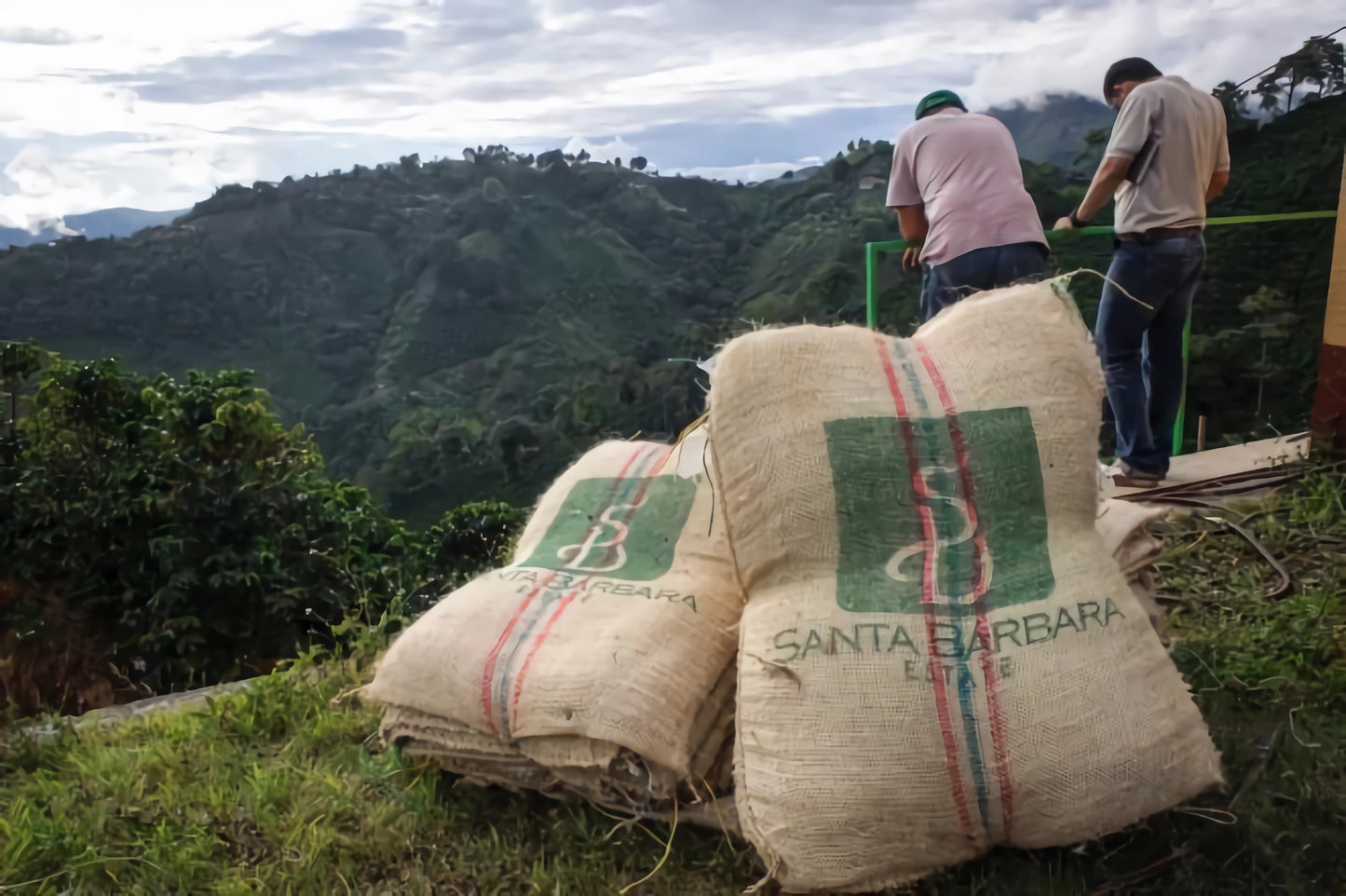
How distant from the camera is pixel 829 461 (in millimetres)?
1510

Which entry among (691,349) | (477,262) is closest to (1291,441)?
(691,349)

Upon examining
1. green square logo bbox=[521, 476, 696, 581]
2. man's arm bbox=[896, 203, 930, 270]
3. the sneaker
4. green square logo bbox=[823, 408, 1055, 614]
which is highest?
man's arm bbox=[896, 203, 930, 270]

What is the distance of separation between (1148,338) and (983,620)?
1.91m

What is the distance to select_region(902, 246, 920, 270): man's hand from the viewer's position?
2873mm

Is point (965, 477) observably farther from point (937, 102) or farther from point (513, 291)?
point (513, 291)

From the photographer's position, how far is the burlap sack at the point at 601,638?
5.13ft

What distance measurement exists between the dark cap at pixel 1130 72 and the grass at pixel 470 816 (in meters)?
1.51

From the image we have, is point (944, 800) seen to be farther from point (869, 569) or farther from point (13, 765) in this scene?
point (13, 765)

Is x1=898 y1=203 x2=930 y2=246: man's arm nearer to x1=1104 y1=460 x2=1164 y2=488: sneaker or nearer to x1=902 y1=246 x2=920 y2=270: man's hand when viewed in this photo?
x1=902 y1=246 x2=920 y2=270: man's hand

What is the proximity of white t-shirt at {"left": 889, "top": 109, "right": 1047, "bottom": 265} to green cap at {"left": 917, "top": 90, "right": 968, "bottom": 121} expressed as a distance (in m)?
0.09

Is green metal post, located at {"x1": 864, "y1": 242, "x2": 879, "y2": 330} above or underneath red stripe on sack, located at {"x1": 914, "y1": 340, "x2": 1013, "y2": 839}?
above

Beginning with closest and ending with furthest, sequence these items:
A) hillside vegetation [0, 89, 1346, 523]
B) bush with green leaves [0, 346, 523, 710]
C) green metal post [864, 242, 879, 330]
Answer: green metal post [864, 242, 879, 330] → bush with green leaves [0, 346, 523, 710] → hillside vegetation [0, 89, 1346, 523]

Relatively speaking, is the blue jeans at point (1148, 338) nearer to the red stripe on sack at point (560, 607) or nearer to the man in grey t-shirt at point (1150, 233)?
the man in grey t-shirt at point (1150, 233)

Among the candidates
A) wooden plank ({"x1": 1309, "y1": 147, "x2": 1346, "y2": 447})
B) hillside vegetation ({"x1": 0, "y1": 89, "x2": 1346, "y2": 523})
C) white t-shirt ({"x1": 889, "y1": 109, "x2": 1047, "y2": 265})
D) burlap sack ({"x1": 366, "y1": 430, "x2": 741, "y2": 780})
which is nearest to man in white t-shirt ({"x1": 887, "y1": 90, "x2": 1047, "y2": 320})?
white t-shirt ({"x1": 889, "y1": 109, "x2": 1047, "y2": 265})
